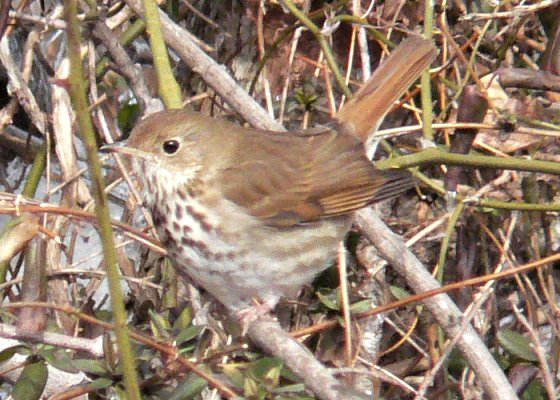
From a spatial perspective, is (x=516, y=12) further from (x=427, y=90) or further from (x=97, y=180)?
(x=97, y=180)

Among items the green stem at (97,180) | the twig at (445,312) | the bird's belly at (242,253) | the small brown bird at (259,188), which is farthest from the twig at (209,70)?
the green stem at (97,180)

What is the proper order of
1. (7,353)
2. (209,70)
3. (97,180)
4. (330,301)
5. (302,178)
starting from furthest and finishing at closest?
(302,178) → (209,70) → (330,301) → (7,353) → (97,180)

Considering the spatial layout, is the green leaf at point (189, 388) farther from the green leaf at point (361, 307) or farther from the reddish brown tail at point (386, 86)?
the reddish brown tail at point (386, 86)

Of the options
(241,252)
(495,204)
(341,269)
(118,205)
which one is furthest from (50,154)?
(495,204)

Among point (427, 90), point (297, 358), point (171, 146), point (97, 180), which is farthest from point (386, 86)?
point (97, 180)

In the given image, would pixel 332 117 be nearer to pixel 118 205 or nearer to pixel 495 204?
pixel 495 204

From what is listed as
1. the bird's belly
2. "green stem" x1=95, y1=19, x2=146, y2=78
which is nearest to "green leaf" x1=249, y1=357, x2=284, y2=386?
the bird's belly

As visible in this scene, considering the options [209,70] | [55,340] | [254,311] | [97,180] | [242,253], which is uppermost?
[97,180]
